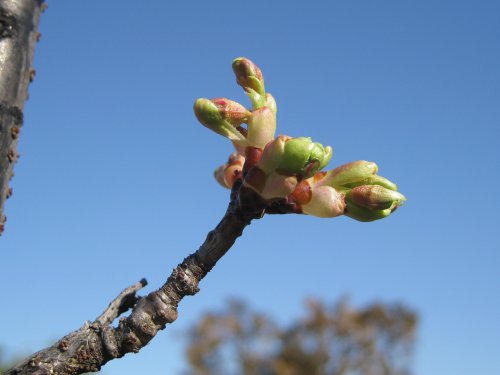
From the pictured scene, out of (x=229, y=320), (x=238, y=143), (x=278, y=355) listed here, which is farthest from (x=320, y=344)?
(x=238, y=143)

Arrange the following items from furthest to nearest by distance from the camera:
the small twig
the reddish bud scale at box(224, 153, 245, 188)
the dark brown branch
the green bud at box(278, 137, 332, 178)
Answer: the reddish bud scale at box(224, 153, 245, 188), the small twig, the dark brown branch, the green bud at box(278, 137, 332, 178)

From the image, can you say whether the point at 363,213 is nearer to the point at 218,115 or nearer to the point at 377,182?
the point at 377,182

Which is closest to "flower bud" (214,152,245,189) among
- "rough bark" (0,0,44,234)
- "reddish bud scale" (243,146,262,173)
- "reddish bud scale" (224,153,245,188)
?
"reddish bud scale" (224,153,245,188)

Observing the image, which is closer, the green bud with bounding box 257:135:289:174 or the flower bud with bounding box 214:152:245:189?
the green bud with bounding box 257:135:289:174

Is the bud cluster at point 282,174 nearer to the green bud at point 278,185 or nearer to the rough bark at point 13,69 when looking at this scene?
the green bud at point 278,185

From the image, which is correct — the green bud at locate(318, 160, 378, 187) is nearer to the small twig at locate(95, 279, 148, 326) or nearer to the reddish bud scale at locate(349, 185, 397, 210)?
the reddish bud scale at locate(349, 185, 397, 210)

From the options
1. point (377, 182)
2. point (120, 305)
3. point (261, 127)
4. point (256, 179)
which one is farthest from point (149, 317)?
point (377, 182)

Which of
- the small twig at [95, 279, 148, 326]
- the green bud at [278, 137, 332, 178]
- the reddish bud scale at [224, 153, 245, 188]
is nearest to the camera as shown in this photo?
the green bud at [278, 137, 332, 178]
